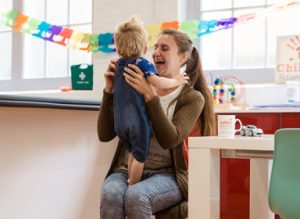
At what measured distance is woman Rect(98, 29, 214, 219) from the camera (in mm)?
1881

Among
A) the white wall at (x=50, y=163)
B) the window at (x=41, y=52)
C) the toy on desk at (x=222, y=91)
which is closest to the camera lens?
the white wall at (x=50, y=163)

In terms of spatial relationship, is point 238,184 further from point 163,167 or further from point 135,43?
point 135,43

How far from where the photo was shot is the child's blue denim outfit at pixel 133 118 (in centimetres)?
193

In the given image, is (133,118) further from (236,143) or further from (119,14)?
(119,14)

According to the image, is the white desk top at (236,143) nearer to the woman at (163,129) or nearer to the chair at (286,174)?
the chair at (286,174)

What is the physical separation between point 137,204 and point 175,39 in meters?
0.87

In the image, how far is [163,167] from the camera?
6.86ft

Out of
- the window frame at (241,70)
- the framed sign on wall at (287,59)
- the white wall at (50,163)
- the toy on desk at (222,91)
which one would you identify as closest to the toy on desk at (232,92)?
the toy on desk at (222,91)

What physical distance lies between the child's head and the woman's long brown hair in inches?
12.2

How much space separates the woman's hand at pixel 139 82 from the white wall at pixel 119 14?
1518 mm

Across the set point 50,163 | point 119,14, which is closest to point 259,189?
point 50,163

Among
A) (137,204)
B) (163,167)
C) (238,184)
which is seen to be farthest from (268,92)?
(137,204)

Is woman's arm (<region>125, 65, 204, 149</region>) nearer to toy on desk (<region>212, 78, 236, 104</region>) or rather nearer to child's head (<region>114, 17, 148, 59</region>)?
child's head (<region>114, 17, 148, 59</region>)

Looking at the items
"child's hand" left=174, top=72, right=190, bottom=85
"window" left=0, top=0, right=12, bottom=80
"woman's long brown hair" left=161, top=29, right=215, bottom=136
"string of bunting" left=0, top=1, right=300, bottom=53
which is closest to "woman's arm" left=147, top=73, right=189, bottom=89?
"child's hand" left=174, top=72, right=190, bottom=85
